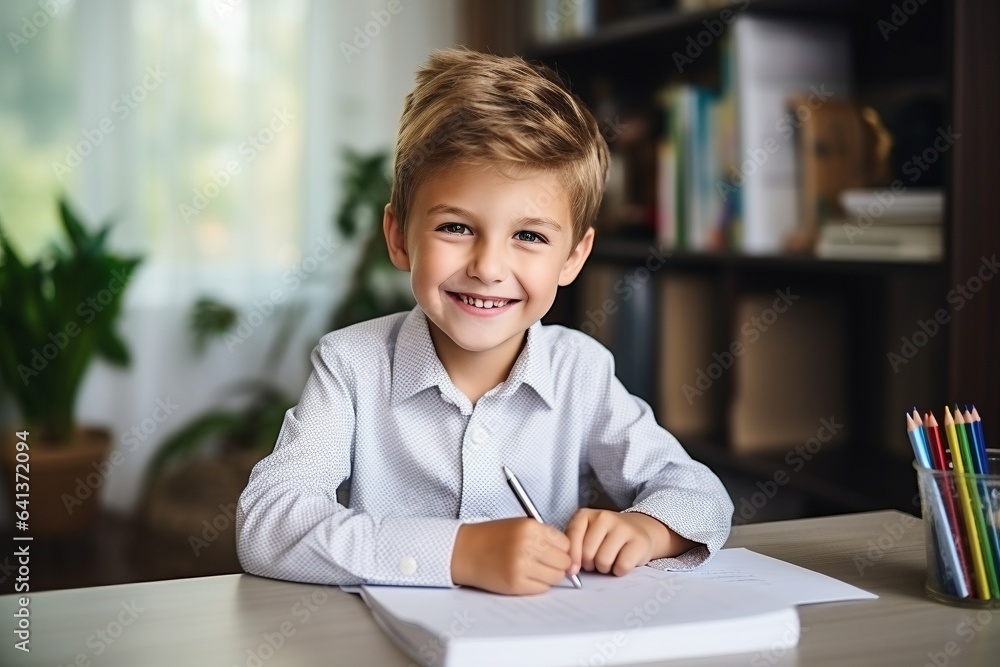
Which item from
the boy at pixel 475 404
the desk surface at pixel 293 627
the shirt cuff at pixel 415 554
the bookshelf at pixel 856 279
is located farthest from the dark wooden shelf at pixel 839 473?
the shirt cuff at pixel 415 554

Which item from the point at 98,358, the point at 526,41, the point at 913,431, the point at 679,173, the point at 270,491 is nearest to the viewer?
the point at 913,431

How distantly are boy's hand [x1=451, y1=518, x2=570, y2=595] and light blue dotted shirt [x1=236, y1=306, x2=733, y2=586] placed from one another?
0.16 metres

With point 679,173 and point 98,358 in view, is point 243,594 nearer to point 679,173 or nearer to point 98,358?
point 679,173

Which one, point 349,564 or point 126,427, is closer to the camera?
point 349,564

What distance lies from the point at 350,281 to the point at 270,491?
229 cm

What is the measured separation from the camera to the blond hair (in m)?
0.99

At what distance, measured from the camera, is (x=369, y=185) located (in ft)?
10.1

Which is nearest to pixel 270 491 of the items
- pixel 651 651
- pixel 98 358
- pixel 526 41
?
pixel 651 651

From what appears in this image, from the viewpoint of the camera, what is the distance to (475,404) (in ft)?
3.55

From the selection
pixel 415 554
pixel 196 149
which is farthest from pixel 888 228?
pixel 196 149

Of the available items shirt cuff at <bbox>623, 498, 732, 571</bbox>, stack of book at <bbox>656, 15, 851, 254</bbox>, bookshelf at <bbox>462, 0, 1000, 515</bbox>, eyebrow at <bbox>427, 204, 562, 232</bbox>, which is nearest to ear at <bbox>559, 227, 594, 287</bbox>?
eyebrow at <bbox>427, 204, 562, 232</bbox>

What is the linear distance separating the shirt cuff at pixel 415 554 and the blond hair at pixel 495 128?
346 mm

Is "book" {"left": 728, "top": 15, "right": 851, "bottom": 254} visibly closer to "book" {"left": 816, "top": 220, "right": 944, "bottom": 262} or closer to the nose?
"book" {"left": 816, "top": 220, "right": 944, "bottom": 262}

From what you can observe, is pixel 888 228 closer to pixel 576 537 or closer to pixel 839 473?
pixel 839 473
